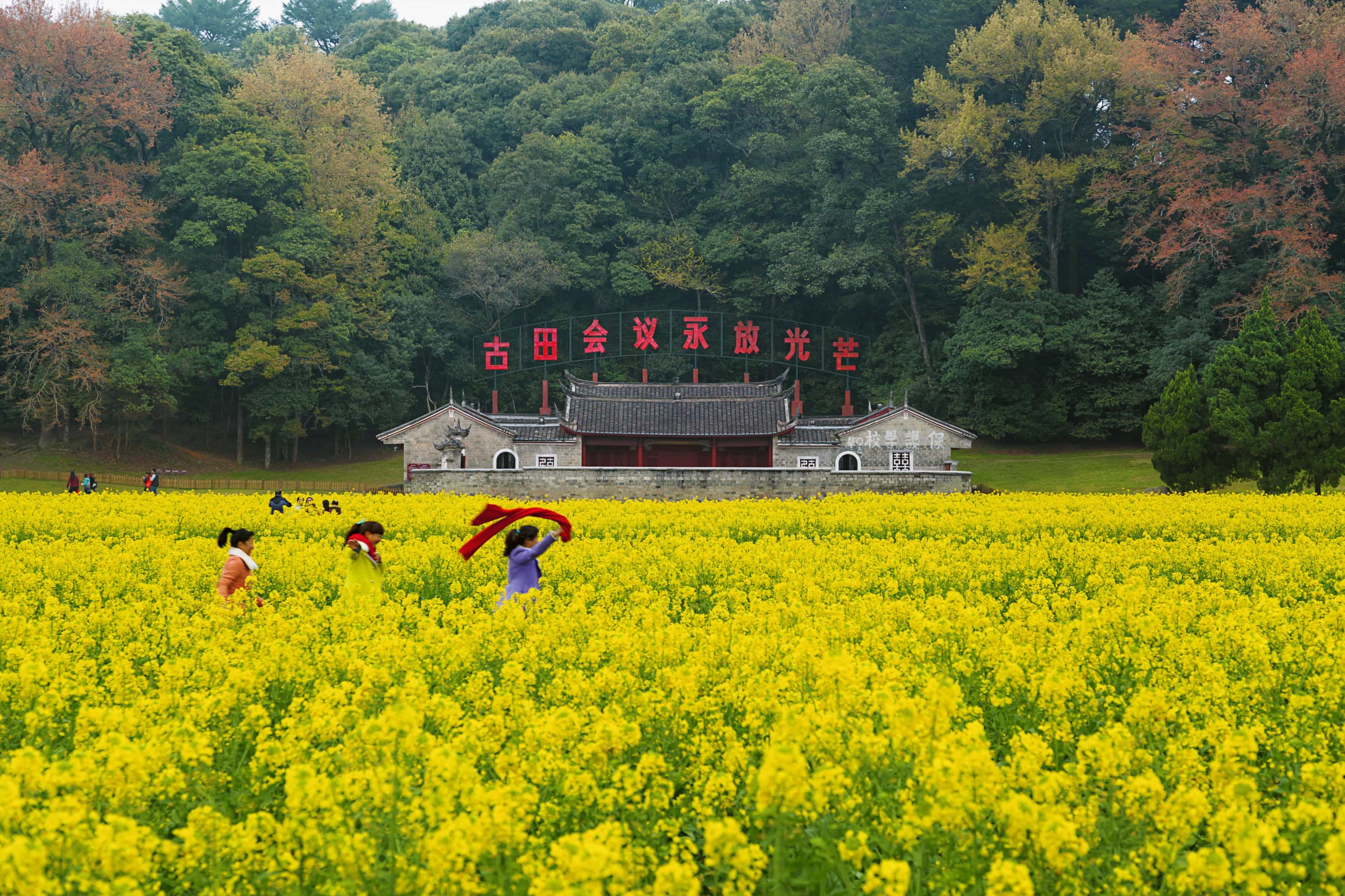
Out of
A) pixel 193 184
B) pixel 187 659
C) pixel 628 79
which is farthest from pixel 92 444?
pixel 187 659

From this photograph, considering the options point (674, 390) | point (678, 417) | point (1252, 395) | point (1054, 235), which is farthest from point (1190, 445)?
point (1054, 235)

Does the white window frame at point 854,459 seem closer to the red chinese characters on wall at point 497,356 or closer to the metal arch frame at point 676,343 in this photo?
the metal arch frame at point 676,343

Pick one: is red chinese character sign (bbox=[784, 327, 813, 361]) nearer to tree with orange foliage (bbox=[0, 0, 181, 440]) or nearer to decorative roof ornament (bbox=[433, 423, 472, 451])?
decorative roof ornament (bbox=[433, 423, 472, 451])

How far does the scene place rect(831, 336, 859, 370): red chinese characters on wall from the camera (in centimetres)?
4753

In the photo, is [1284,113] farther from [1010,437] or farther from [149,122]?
[149,122]

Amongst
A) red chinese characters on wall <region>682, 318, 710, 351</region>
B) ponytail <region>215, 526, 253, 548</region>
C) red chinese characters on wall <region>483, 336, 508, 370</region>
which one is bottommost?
ponytail <region>215, 526, 253, 548</region>

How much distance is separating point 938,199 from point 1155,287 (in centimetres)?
→ 1168

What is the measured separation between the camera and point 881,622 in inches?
311

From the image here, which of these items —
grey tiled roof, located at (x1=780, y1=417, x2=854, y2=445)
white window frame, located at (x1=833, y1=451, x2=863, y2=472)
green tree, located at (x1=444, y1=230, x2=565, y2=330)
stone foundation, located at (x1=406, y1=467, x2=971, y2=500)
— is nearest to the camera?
stone foundation, located at (x1=406, y1=467, x2=971, y2=500)

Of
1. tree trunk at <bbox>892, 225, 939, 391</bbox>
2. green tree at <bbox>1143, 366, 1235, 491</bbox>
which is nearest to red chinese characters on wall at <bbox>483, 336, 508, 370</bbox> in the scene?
tree trunk at <bbox>892, 225, 939, 391</bbox>

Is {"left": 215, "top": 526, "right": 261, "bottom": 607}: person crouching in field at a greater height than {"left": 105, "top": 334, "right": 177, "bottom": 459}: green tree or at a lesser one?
lesser

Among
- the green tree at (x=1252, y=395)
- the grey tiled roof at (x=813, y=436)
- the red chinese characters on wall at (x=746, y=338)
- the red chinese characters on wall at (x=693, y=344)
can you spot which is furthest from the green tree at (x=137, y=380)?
the green tree at (x=1252, y=395)

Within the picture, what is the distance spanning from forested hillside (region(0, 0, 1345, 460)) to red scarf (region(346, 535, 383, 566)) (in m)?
34.9

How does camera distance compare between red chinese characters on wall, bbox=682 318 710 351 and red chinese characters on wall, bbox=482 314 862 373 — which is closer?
red chinese characters on wall, bbox=482 314 862 373
